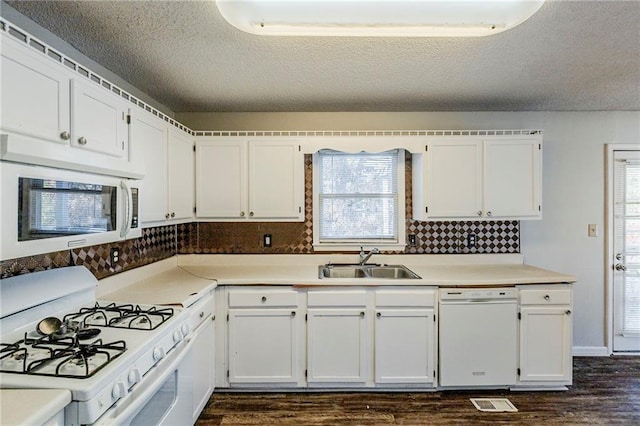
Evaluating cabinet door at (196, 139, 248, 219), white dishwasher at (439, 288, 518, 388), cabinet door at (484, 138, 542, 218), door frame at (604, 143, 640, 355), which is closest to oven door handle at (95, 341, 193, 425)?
cabinet door at (196, 139, 248, 219)

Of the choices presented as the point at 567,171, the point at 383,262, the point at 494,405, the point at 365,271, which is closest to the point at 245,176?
the point at 365,271

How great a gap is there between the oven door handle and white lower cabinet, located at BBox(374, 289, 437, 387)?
1418 mm

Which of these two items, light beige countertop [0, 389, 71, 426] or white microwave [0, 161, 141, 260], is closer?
light beige countertop [0, 389, 71, 426]

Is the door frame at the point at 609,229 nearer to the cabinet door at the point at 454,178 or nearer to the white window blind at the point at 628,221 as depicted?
the white window blind at the point at 628,221

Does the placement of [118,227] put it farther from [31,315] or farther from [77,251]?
[77,251]

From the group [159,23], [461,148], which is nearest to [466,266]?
[461,148]

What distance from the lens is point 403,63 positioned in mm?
2102

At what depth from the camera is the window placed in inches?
121

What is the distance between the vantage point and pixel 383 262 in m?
3.03

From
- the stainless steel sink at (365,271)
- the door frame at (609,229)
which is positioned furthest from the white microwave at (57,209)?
the door frame at (609,229)

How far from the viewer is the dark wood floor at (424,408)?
7.13ft

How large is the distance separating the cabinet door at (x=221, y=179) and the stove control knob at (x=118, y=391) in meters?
1.74

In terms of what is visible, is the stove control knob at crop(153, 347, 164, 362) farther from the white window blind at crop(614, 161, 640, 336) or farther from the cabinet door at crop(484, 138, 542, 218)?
the white window blind at crop(614, 161, 640, 336)

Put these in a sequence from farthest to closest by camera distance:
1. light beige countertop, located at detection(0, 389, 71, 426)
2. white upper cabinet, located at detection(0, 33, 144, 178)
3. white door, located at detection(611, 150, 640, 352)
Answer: white door, located at detection(611, 150, 640, 352) < white upper cabinet, located at detection(0, 33, 144, 178) < light beige countertop, located at detection(0, 389, 71, 426)
